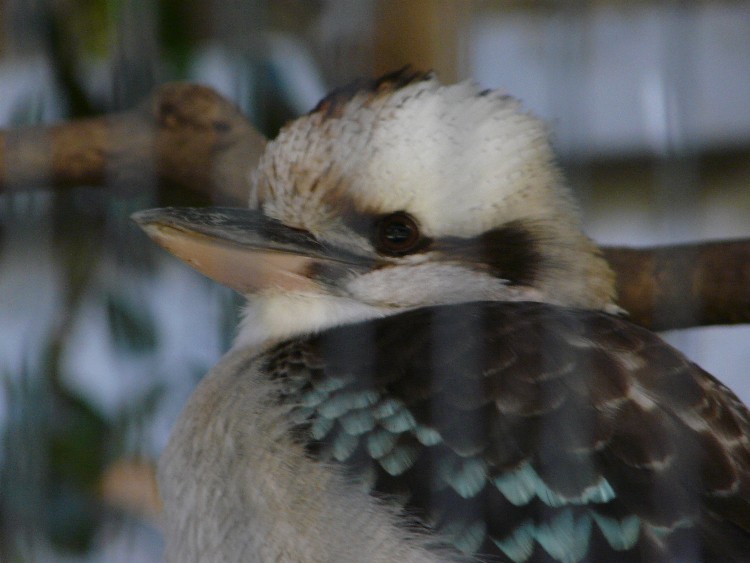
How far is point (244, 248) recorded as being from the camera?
1.12 meters

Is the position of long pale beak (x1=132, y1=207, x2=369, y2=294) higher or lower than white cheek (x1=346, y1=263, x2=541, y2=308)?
higher

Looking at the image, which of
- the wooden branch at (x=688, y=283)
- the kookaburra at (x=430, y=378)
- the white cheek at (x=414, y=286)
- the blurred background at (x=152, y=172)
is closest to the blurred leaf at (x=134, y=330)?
the blurred background at (x=152, y=172)

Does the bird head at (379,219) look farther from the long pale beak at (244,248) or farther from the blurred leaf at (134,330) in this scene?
the blurred leaf at (134,330)

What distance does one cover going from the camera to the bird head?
1.12 metres

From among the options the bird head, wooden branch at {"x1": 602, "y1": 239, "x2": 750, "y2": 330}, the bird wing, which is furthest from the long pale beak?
wooden branch at {"x1": 602, "y1": 239, "x2": 750, "y2": 330}

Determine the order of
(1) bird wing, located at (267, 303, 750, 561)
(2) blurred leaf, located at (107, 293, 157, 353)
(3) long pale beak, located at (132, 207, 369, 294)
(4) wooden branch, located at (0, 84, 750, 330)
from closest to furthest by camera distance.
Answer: (1) bird wing, located at (267, 303, 750, 561) → (3) long pale beak, located at (132, 207, 369, 294) → (2) blurred leaf, located at (107, 293, 157, 353) → (4) wooden branch, located at (0, 84, 750, 330)

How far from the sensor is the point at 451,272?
115 cm

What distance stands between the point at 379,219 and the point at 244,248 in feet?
0.49

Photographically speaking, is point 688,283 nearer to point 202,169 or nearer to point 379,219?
point 379,219

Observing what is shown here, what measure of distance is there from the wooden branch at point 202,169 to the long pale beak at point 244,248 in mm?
299

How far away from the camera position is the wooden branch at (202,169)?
4.63ft

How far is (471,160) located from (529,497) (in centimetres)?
43

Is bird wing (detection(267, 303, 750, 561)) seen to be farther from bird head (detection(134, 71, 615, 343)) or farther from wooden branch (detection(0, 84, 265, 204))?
wooden branch (detection(0, 84, 265, 204))

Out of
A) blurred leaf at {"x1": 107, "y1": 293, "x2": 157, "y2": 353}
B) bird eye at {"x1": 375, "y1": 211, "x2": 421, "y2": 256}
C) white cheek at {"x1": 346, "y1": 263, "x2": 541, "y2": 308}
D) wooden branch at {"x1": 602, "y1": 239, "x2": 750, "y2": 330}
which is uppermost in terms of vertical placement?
bird eye at {"x1": 375, "y1": 211, "x2": 421, "y2": 256}
